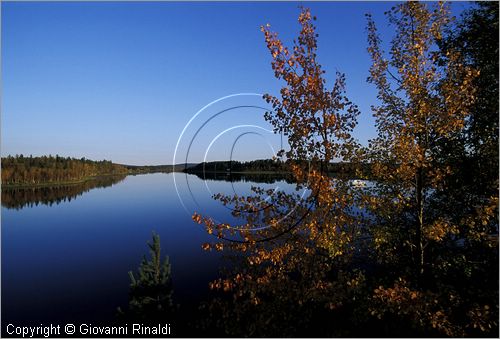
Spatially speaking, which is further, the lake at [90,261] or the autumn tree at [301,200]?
the lake at [90,261]

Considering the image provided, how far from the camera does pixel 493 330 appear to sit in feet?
32.7

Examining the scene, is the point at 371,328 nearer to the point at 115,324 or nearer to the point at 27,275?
the point at 115,324

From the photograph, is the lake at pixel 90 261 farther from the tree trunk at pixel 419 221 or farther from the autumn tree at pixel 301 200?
the tree trunk at pixel 419 221

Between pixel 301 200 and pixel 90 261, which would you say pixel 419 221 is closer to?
pixel 301 200

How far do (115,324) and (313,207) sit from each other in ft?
89.4

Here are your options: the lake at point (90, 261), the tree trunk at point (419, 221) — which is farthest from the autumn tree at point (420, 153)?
the lake at point (90, 261)

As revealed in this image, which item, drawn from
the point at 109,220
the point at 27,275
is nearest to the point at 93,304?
the point at 27,275

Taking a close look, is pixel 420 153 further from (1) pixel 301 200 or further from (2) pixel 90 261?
(2) pixel 90 261

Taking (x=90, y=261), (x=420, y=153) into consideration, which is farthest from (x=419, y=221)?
(x=90, y=261)

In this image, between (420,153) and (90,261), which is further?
(90,261)

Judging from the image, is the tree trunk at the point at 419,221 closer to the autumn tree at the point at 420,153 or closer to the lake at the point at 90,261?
the autumn tree at the point at 420,153

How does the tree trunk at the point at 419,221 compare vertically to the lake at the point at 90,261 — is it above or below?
above

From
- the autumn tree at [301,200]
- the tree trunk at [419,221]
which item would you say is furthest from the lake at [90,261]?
the tree trunk at [419,221]

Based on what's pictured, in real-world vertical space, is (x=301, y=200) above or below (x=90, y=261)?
above
